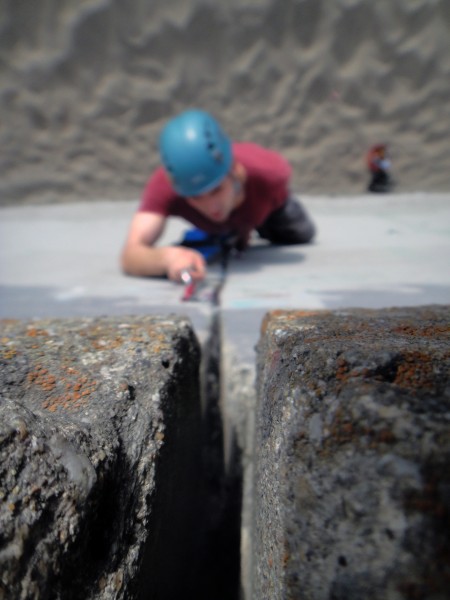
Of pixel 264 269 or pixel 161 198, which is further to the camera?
pixel 161 198

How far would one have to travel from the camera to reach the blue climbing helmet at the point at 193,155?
1.26 meters

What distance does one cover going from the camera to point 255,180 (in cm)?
149

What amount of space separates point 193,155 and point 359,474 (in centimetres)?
112

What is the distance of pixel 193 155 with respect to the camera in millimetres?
1259

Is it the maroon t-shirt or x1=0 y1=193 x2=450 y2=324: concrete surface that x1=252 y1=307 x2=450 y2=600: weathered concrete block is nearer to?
x1=0 y1=193 x2=450 y2=324: concrete surface

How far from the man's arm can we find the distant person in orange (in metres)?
2.13

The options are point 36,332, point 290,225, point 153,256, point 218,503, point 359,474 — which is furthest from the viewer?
point 290,225

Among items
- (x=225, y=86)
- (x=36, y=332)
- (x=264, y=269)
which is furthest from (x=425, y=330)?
(x=225, y=86)

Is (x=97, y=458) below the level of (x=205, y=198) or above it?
below

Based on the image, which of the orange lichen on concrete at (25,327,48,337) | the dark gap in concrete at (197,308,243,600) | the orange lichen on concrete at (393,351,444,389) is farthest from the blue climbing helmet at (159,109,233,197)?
the orange lichen on concrete at (393,351,444,389)

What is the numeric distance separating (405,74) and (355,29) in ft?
1.45

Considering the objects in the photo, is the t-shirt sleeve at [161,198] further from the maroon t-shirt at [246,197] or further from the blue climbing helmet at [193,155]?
the blue climbing helmet at [193,155]

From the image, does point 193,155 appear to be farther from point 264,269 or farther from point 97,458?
point 97,458

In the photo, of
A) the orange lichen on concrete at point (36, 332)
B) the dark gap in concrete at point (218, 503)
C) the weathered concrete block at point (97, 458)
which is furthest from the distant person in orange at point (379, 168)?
the orange lichen on concrete at point (36, 332)
